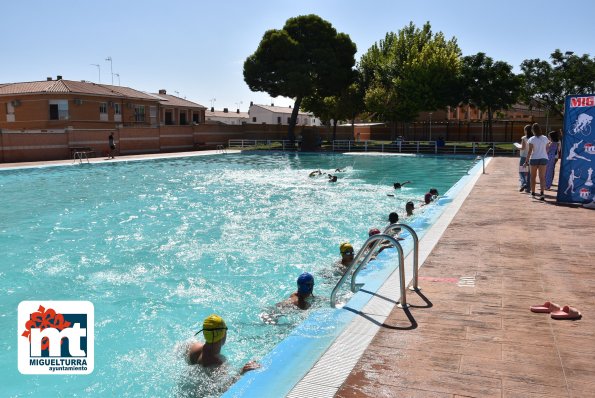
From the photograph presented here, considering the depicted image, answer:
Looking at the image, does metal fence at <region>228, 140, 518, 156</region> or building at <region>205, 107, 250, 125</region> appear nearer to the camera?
metal fence at <region>228, 140, 518, 156</region>

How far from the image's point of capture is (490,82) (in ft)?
127

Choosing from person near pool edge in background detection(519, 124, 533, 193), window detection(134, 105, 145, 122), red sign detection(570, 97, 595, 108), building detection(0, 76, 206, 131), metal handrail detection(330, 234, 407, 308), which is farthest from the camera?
window detection(134, 105, 145, 122)

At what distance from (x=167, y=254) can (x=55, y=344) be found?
540cm

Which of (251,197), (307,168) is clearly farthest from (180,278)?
(307,168)

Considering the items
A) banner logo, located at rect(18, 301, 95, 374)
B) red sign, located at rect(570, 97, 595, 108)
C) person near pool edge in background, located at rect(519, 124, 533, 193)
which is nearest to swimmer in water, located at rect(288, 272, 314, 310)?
banner logo, located at rect(18, 301, 95, 374)

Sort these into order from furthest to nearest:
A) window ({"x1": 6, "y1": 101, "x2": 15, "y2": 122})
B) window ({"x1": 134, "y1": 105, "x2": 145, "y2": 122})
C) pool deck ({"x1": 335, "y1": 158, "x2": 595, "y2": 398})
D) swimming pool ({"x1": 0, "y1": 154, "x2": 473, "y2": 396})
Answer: window ({"x1": 134, "y1": 105, "x2": 145, "y2": 122})
window ({"x1": 6, "y1": 101, "x2": 15, "y2": 122})
swimming pool ({"x1": 0, "y1": 154, "x2": 473, "y2": 396})
pool deck ({"x1": 335, "y1": 158, "x2": 595, "y2": 398})

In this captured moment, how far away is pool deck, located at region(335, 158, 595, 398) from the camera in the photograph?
3.43 metres

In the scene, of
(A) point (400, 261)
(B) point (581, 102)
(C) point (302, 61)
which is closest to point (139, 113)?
(C) point (302, 61)

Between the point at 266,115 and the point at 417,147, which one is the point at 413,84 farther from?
the point at 266,115

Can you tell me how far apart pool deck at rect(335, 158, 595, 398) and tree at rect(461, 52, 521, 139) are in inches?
1310

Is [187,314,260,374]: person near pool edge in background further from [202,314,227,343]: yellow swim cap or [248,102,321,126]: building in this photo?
[248,102,321,126]: building

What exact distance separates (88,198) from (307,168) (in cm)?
1428

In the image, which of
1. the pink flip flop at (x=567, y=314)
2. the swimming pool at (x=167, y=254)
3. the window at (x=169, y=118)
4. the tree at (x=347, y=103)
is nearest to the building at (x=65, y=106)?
the window at (x=169, y=118)

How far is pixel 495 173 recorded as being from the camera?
20.3m
